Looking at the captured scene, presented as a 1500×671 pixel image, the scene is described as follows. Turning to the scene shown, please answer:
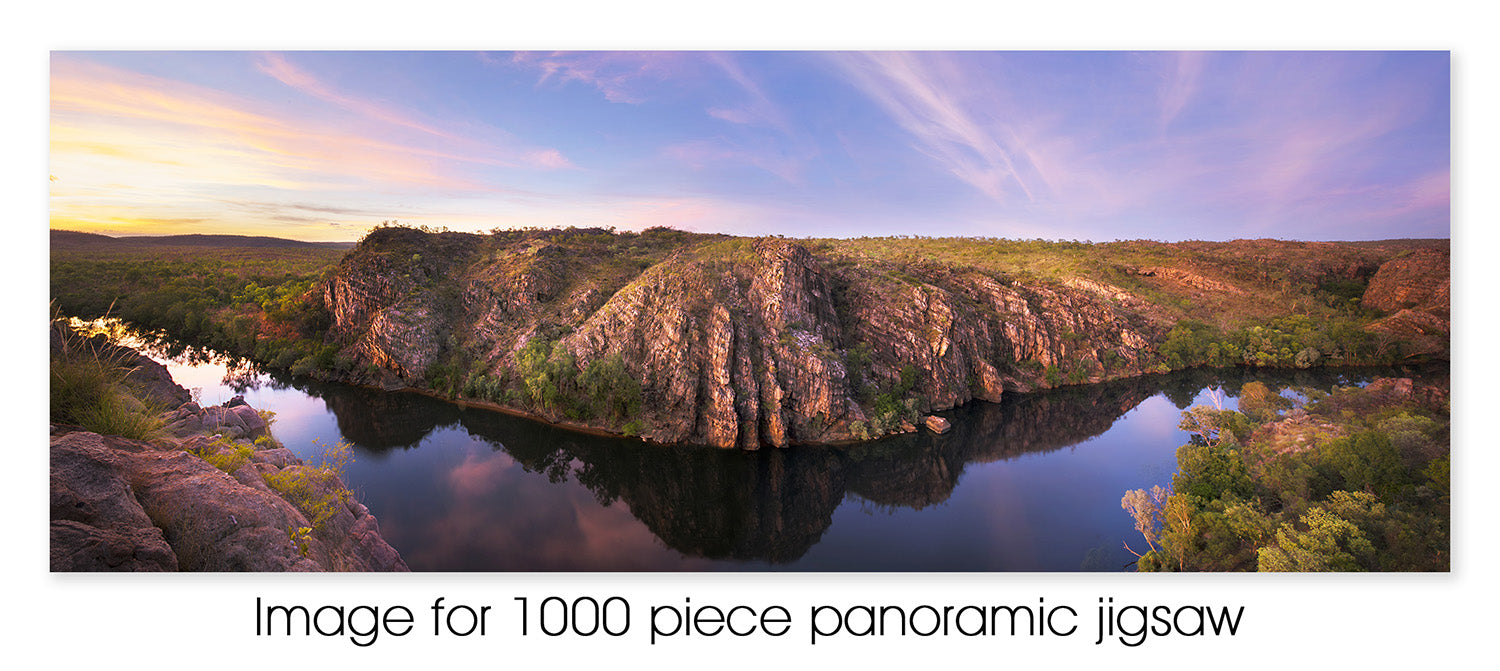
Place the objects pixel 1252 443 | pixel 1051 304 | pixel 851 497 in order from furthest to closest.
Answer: pixel 1051 304, pixel 851 497, pixel 1252 443

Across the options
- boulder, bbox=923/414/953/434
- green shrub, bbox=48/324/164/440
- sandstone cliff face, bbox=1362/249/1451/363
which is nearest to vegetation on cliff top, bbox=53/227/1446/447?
sandstone cliff face, bbox=1362/249/1451/363

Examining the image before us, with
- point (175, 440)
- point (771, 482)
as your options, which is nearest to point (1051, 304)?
point (771, 482)

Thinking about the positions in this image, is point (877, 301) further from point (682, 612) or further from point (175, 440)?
point (175, 440)

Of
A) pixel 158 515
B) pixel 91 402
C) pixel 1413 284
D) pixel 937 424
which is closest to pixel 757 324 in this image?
pixel 937 424

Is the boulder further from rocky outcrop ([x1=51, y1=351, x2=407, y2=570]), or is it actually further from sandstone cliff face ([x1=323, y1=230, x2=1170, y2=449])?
rocky outcrop ([x1=51, y1=351, x2=407, y2=570])

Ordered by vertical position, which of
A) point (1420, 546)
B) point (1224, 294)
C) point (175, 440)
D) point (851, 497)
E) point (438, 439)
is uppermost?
point (1224, 294)

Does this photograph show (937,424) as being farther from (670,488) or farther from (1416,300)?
(1416,300)
